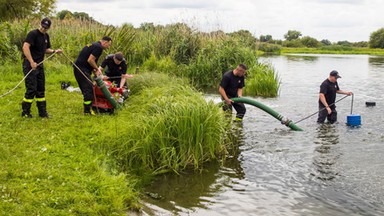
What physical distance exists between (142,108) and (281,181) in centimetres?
335

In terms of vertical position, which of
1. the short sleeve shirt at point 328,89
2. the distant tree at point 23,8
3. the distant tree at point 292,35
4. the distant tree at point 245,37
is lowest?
the short sleeve shirt at point 328,89

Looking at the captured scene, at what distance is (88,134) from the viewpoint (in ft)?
27.1

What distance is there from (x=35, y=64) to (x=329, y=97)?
805 cm

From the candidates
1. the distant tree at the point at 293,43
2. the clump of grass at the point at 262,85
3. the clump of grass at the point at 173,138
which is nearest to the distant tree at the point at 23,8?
the clump of grass at the point at 262,85

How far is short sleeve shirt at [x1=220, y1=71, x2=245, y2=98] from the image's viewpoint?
11.6 metres

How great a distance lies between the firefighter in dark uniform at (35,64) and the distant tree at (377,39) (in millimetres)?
103053

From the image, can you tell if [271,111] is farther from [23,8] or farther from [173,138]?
[23,8]

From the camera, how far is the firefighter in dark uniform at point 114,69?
448 inches

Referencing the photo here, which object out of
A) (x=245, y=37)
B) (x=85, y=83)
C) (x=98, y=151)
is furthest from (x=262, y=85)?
(x=98, y=151)

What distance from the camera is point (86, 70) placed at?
10211mm

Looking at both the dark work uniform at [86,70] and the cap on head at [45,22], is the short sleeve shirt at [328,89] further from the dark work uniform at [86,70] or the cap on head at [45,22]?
the cap on head at [45,22]

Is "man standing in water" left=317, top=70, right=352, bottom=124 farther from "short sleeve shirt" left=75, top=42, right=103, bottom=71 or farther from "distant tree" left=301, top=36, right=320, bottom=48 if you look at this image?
"distant tree" left=301, top=36, right=320, bottom=48

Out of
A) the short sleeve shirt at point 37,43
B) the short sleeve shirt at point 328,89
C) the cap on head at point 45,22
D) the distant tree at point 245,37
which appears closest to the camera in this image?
the cap on head at point 45,22

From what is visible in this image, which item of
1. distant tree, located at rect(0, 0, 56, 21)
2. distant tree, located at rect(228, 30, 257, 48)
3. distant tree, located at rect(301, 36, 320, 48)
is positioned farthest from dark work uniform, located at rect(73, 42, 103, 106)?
distant tree, located at rect(301, 36, 320, 48)
